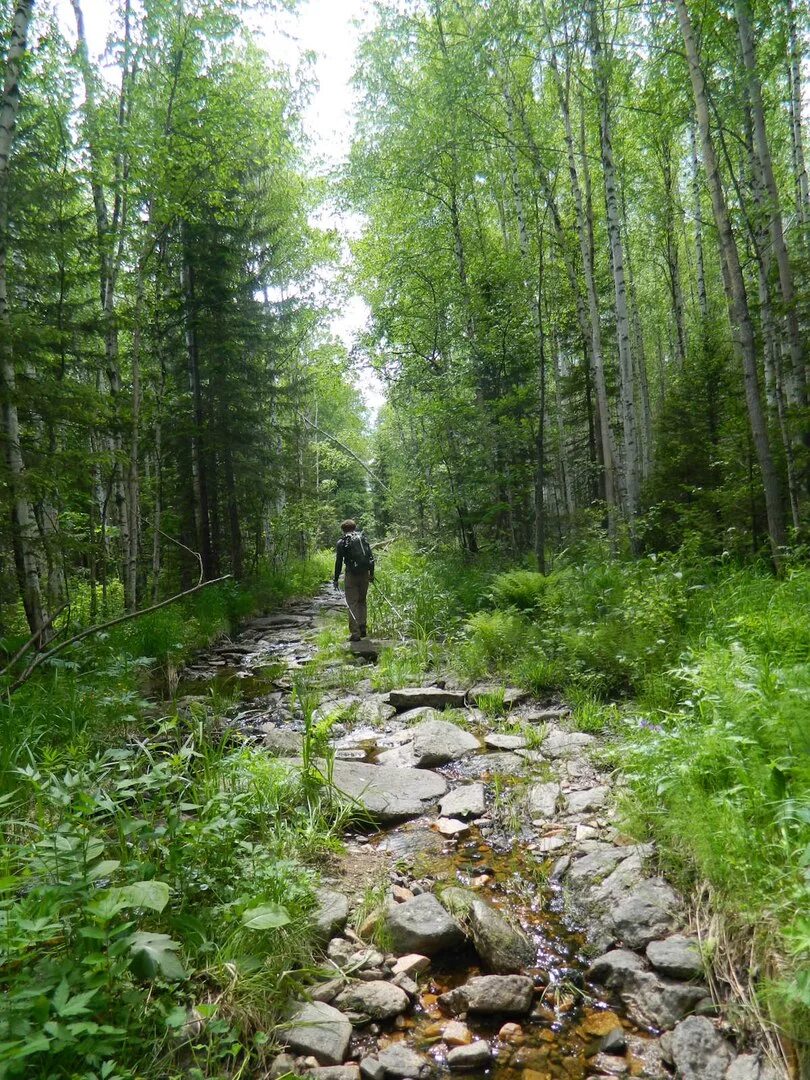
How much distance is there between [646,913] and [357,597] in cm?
814

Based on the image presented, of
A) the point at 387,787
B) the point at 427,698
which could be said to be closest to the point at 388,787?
the point at 387,787

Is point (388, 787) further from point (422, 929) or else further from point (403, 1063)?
point (403, 1063)

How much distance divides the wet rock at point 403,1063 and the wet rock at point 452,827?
5.84 ft

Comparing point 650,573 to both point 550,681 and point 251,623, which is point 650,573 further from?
point 251,623

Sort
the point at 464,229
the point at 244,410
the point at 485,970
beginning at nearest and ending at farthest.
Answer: the point at 485,970 → the point at 244,410 → the point at 464,229

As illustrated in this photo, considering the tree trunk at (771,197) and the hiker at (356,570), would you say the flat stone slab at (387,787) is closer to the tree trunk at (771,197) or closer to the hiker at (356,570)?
the hiker at (356,570)

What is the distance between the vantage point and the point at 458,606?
35.9 feet

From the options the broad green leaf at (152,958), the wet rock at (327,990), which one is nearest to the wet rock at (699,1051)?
the wet rock at (327,990)

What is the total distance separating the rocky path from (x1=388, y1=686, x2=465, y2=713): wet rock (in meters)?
1.63

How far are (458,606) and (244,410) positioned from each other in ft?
25.2

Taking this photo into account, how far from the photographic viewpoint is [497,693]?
6.74m

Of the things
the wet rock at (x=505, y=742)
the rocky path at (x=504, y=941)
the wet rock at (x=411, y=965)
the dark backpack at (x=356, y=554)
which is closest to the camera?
the rocky path at (x=504, y=941)

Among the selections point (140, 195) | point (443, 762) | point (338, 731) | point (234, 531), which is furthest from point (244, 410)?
point (443, 762)

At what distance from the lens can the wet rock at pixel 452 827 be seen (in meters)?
4.28
